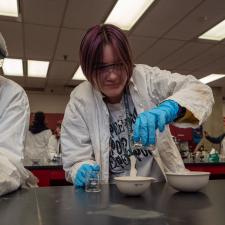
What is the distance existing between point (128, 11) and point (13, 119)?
108 inches

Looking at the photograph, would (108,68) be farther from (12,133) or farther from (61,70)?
(61,70)

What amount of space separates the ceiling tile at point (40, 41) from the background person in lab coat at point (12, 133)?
2975 millimetres

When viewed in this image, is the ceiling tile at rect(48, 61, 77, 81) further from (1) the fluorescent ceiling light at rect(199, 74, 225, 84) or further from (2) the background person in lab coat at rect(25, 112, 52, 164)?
(1) the fluorescent ceiling light at rect(199, 74, 225, 84)

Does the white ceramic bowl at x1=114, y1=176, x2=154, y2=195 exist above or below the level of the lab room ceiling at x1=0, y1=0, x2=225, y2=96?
below

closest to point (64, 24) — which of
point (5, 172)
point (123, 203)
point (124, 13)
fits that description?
point (124, 13)

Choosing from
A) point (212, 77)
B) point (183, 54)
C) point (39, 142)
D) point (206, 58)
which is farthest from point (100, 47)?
point (212, 77)

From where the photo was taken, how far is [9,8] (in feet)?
11.6

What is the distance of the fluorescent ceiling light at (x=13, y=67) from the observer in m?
5.58

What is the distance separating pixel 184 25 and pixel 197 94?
10.1ft

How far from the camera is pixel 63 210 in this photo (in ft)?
2.29

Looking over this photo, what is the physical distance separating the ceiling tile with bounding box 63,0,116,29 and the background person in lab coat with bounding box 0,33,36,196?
7.59 ft

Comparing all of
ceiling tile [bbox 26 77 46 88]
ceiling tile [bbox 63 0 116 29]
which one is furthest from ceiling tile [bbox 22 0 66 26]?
ceiling tile [bbox 26 77 46 88]

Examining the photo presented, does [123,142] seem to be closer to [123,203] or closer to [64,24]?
[123,203]

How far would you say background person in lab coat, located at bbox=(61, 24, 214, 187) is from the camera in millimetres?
1206
